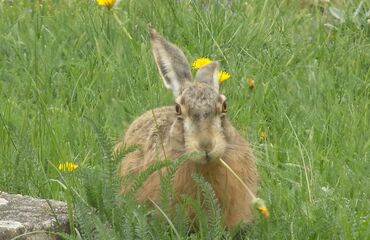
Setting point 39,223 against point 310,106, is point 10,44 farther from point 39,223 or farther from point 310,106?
point 39,223

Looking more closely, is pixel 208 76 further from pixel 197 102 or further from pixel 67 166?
pixel 67 166

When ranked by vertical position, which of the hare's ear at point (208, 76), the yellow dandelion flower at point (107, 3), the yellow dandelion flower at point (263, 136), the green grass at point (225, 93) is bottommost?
the yellow dandelion flower at point (263, 136)

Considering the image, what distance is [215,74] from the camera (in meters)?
4.58

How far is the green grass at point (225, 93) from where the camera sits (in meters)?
4.33

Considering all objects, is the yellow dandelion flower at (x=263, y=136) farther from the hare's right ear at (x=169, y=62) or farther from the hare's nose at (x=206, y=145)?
the hare's nose at (x=206, y=145)

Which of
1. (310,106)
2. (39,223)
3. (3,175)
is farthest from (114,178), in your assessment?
(310,106)

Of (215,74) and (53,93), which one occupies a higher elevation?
(215,74)

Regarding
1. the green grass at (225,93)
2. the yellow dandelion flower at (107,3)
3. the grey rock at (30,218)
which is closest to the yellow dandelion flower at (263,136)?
the green grass at (225,93)

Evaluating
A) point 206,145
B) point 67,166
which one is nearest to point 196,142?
point 206,145

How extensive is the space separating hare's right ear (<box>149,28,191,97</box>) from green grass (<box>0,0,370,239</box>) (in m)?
0.38

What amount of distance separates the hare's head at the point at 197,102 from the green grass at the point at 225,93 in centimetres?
30

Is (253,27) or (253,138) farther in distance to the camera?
(253,27)

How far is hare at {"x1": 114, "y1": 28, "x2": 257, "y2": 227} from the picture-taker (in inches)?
161

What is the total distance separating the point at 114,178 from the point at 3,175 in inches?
36.2
